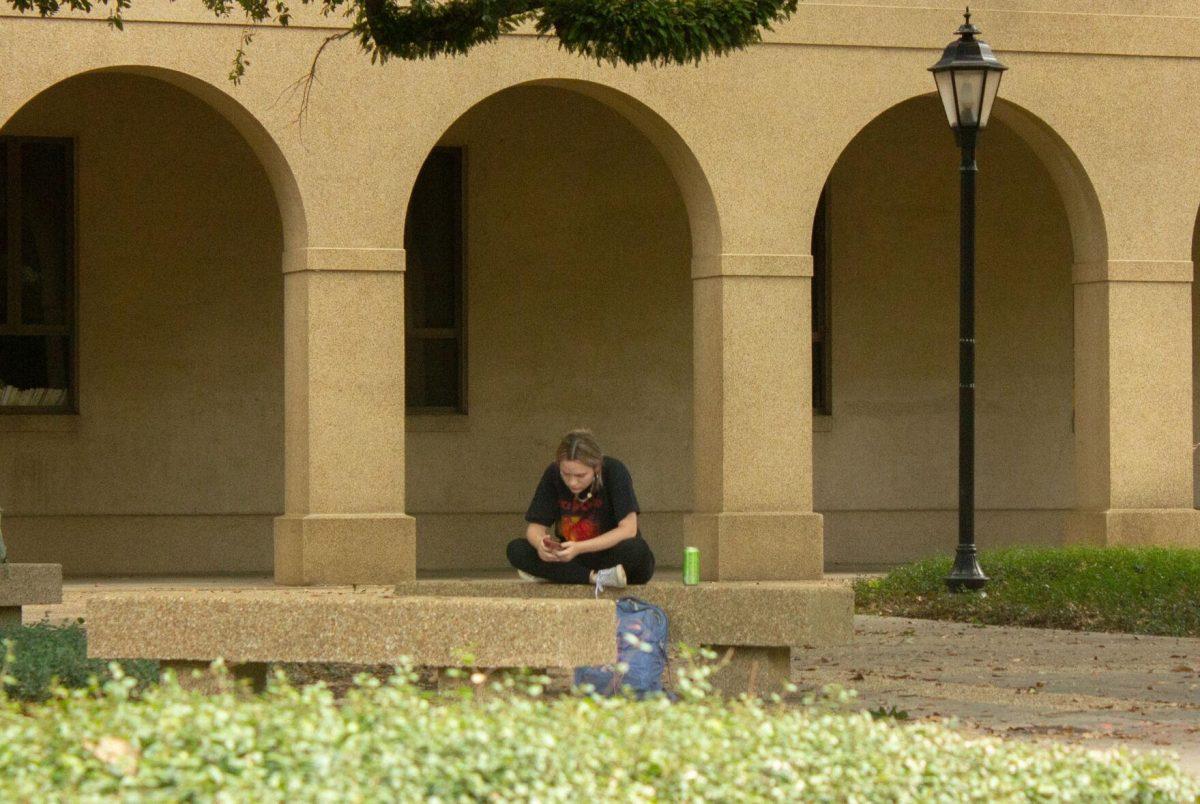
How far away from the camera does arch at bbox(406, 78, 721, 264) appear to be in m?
15.3

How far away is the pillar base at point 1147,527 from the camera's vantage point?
16125mm

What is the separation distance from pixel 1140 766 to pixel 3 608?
6.27 meters

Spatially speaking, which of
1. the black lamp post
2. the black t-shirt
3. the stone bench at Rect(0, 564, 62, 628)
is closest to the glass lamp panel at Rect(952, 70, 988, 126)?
the black lamp post

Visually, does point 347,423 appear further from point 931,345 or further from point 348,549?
point 931,345

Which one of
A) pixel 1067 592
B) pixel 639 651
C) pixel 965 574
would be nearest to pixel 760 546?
pixel 965 574

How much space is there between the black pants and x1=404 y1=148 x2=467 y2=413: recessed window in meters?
7.93

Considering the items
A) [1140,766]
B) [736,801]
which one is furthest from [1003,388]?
[736,801]

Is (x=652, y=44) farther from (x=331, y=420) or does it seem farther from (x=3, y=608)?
(x=331, y=420)

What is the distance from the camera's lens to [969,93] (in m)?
14.0

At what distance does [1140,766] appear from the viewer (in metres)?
6.50

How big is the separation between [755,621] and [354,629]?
6.43ft

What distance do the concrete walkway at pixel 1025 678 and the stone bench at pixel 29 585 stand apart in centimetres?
231

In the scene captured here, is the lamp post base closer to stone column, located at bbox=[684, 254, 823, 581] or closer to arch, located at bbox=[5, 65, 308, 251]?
stone column, located at bbox=[684, 254, 823, 581]

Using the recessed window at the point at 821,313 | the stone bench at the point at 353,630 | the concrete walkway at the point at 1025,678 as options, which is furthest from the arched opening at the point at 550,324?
the stone bench at the point at 353,630
